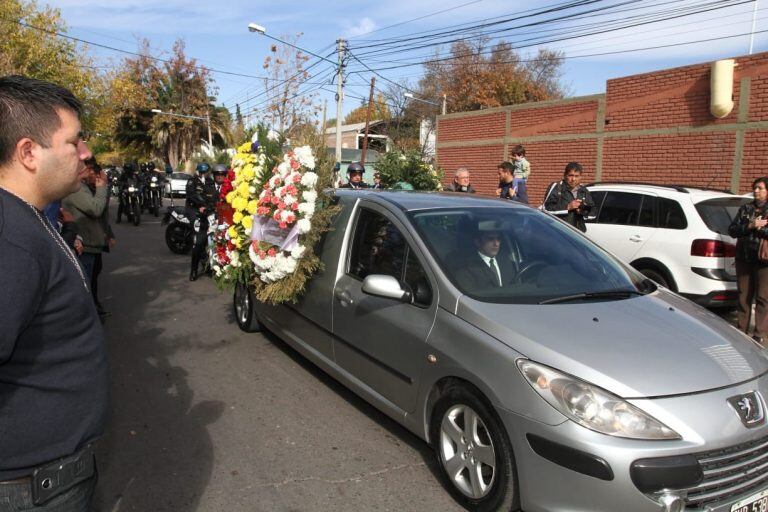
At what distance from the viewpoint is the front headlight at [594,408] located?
7.75 feet

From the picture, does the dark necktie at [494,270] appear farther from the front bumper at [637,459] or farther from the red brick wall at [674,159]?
the red brick wall at [674,159]

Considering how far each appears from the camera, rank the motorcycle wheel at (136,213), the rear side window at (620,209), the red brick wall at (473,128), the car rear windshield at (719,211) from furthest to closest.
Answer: the red brick wall at (473,128), the motorcycle wheel at (136,213), the rear side window at (620,209), the car rear windshield at (719,211)

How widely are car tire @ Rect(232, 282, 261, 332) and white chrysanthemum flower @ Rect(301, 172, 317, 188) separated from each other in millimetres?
1802

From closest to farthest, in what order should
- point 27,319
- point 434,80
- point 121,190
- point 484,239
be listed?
point 27,319 → point 484,239 → point 121,190 → point 434,80

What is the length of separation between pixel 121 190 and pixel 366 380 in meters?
15.5

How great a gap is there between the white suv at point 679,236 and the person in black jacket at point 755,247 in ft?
1.39

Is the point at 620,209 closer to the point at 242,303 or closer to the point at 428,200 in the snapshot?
the point at 428,200

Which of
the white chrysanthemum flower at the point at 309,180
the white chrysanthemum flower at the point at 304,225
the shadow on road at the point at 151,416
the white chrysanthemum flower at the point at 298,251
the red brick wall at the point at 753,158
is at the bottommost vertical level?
the shadow on road at the point at 151,416

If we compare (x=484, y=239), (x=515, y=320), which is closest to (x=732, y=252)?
(x=484, y=239)

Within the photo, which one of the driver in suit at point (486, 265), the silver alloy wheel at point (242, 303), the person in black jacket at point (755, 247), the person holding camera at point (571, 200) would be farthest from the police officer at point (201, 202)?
the person in black jacket at point (755, 247)

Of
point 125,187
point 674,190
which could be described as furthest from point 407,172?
point 125,187

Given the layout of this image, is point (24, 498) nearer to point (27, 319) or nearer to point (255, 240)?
point (27, 319)

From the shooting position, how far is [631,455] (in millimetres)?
2312

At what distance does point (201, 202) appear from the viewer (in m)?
9.72
